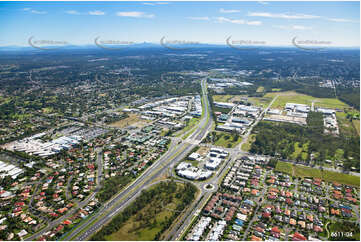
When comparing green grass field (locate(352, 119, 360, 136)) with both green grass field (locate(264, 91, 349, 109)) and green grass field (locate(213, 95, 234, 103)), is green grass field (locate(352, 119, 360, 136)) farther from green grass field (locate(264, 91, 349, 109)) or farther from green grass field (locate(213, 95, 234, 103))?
green grass field (locate(213, 95, 234, 103))

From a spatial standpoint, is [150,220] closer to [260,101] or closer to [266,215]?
[266,215]

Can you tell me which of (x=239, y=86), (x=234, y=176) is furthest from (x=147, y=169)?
(x=239, y=86)

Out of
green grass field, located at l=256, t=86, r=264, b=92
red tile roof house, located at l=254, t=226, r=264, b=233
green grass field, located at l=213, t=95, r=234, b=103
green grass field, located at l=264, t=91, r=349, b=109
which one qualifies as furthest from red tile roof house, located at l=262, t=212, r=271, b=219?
green grass field, located at l=256, t=86, r=264, b=92

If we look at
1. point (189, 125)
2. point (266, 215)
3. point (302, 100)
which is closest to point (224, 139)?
point (189, 125)

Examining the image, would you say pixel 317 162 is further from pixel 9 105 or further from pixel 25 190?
pixel 9 105

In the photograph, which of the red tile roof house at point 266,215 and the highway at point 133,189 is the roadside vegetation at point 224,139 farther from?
the red tile roof house at point 266,215

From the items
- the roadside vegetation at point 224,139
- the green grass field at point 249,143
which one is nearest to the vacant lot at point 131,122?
the roadside vegetation at point 224,139
